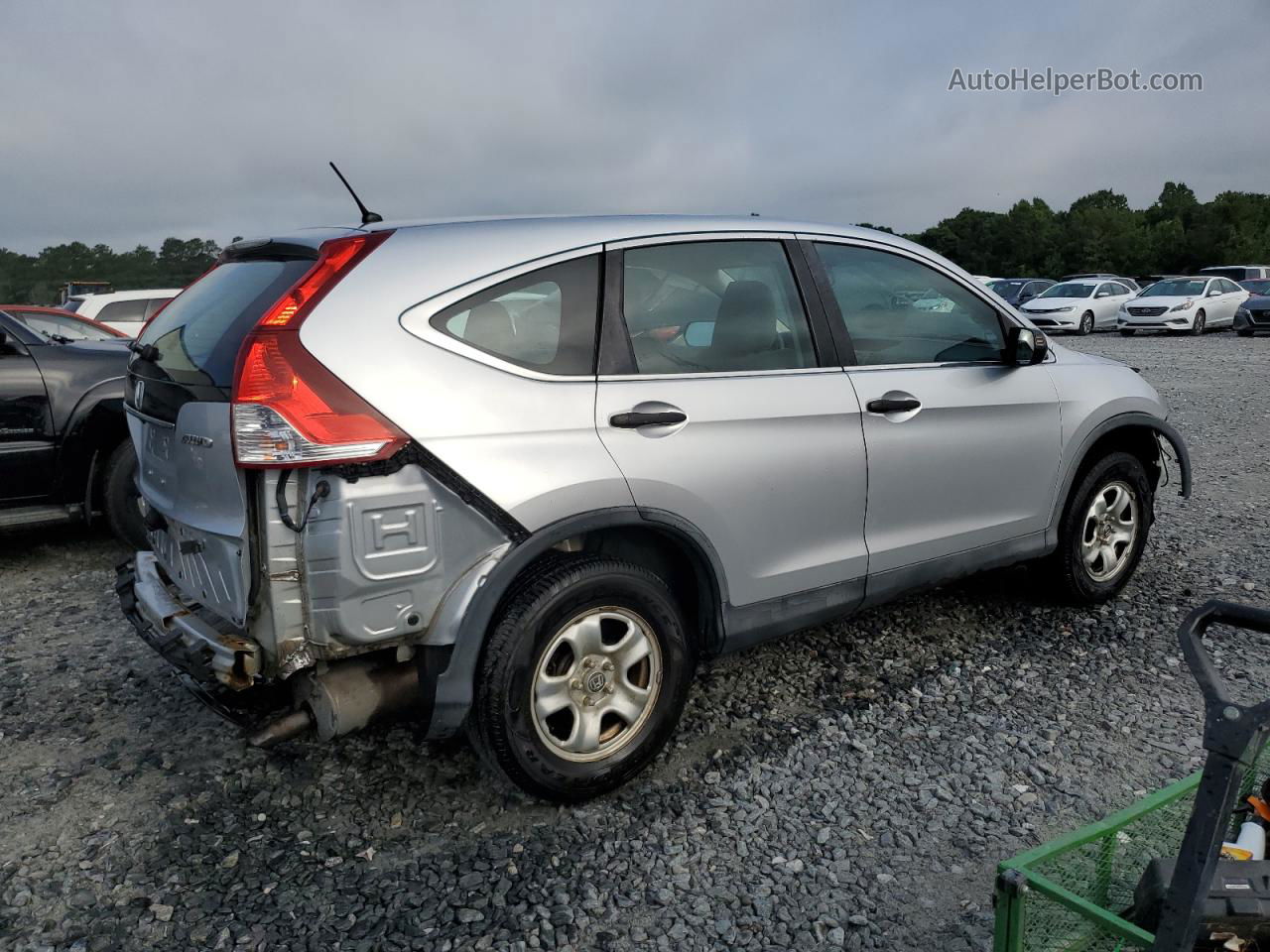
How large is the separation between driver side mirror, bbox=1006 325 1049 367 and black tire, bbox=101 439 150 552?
15.4ft

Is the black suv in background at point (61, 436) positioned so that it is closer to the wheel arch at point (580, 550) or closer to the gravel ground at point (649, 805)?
the gravel ground at point (649, 805)

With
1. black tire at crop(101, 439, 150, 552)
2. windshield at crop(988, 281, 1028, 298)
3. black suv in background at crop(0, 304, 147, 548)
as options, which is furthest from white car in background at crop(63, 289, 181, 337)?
windshield at crop(988, 281, 1028, 298)

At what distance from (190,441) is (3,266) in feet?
121

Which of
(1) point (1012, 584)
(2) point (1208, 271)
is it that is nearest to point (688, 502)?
(1) point (1012, 584)

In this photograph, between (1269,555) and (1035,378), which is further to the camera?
(1269,555)

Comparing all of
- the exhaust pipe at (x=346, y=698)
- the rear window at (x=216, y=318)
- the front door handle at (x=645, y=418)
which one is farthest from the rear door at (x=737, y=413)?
the rear window at (x=216, y=318)

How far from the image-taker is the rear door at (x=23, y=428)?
528 cm

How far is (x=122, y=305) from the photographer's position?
567 inches

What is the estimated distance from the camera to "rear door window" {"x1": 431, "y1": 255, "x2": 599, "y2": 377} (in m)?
2.66

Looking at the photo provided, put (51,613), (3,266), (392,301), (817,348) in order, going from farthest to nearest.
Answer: (3,266) < (51,613) < (817,348) < (392,301)

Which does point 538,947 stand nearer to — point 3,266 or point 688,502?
point 688,502

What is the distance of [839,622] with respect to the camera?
4.41 m

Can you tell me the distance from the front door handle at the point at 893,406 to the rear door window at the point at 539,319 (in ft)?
3.66

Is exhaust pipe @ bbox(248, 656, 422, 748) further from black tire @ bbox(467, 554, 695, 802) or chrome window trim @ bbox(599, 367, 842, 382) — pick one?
chrome window trim @ bbox(599, 367, 842, 382)
